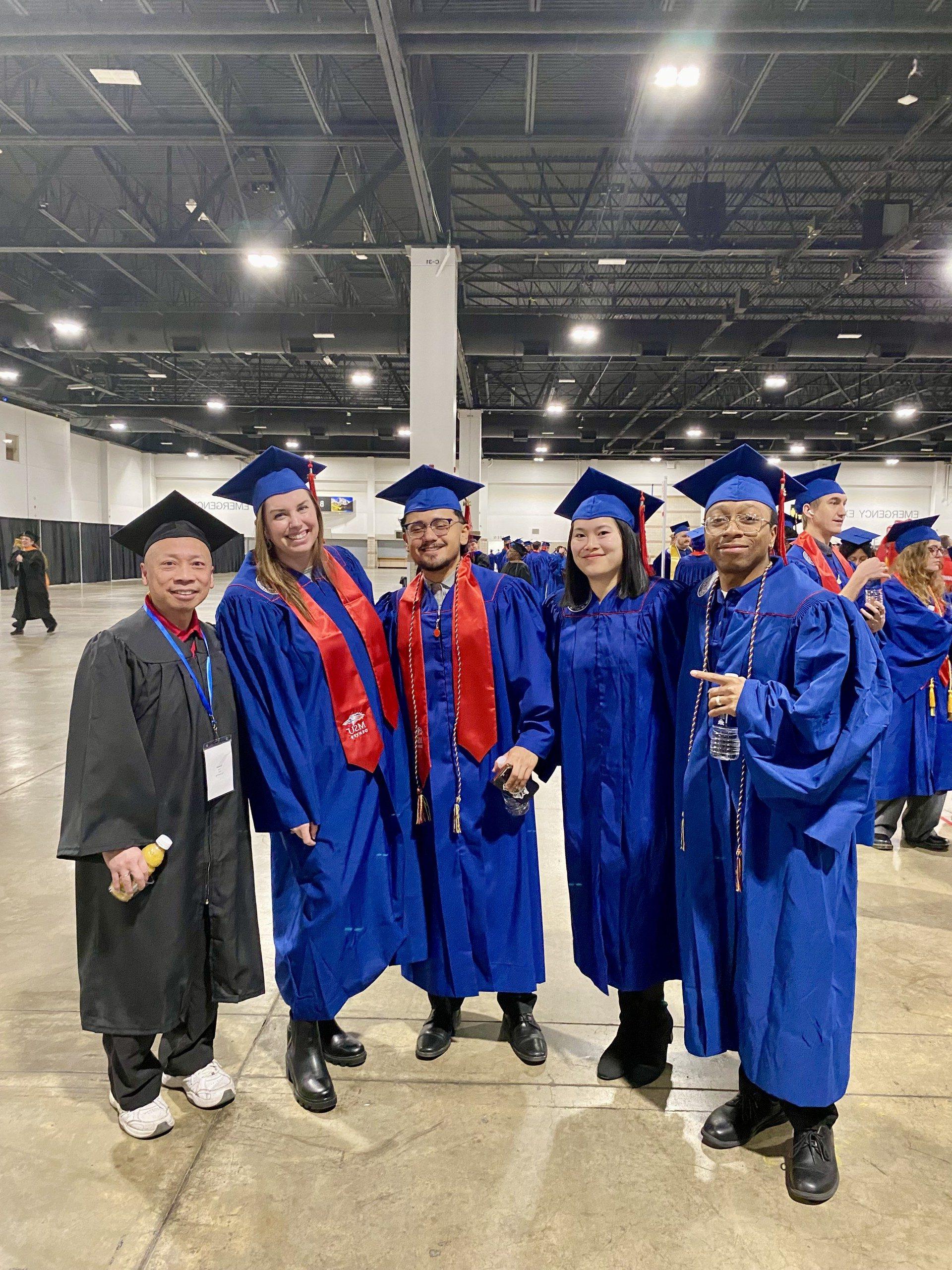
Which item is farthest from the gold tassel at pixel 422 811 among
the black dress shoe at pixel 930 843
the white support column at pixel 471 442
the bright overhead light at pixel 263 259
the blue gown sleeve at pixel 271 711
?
the white support column at pixel 471 442

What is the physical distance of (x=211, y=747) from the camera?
6.91 ft

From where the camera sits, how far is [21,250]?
10.4 metres

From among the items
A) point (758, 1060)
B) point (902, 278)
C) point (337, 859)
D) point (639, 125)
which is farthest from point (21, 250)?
point (902, 278)

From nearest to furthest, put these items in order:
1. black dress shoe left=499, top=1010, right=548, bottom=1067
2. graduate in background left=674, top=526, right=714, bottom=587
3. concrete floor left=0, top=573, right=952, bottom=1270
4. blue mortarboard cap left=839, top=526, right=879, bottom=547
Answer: concrete floor left=0, top=573, right=952, bottom=1270
black dress shoe left=499, top=1010, right=548, bottom=1067
graduate in background left=674, top=526, right=714, bottom=587
blue mortarboard cap left=839, top=526, right=879, bottom=547

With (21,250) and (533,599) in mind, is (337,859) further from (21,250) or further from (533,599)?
(21,250)

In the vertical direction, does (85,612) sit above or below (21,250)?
below

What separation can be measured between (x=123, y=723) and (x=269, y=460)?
0.86 meters

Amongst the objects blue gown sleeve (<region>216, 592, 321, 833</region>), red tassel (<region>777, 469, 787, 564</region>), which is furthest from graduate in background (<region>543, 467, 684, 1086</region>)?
blue gown sleeve (<region>216, 592, 321, 833</region>)

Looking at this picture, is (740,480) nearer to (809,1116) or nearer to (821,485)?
(809,1116)

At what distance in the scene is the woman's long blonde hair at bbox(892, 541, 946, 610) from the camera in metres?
4.28

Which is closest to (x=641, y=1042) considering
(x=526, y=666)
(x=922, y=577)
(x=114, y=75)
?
(x=526, y=666)

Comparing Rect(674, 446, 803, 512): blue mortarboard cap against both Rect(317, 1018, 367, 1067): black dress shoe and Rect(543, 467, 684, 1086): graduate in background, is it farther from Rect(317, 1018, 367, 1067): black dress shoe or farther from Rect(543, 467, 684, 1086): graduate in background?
Rect(317, 1018, 367, 1067): black dress shoe

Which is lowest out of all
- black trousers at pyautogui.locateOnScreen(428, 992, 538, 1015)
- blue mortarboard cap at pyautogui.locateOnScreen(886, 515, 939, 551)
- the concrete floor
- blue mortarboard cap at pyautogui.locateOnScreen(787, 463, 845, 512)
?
the concrete floor

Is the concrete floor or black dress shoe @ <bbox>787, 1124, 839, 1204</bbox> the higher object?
black dress shoe @ <bbox>787, 1124, 839, 1204</bbox>
